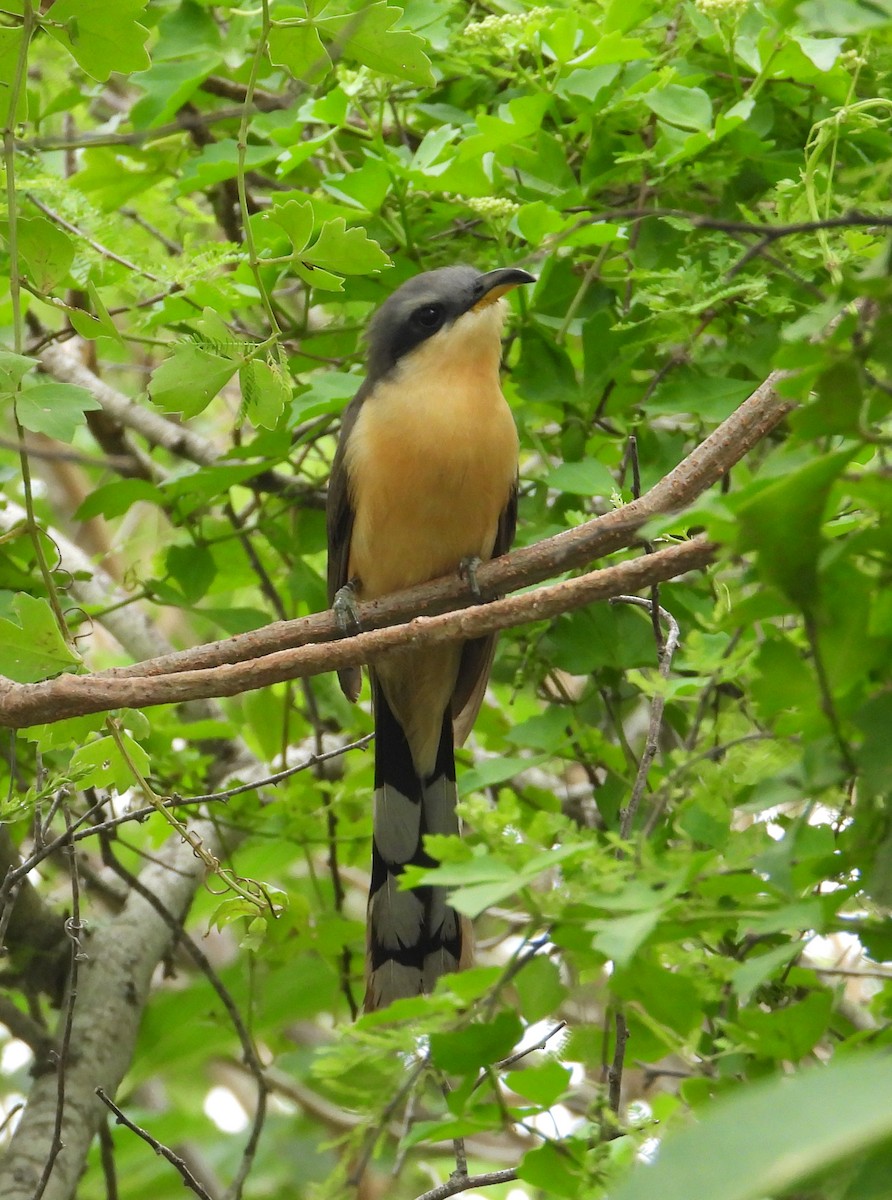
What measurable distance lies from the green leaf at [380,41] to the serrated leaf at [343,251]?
418 mm

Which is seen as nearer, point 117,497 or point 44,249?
point 44,249

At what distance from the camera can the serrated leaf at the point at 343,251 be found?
2.61m

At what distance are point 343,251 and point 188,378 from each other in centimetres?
42

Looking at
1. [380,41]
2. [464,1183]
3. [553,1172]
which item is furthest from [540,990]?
[380,41]

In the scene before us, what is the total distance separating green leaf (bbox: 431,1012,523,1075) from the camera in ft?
5.44

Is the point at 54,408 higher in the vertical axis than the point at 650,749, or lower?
higher

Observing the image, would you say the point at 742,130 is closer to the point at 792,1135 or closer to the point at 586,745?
the point at 586,745

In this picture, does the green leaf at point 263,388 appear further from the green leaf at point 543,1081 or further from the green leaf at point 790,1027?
the green leaf at point 790,1027

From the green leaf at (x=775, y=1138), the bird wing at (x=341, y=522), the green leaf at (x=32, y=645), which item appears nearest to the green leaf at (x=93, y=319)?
the green leaf at (x=32, y=645)

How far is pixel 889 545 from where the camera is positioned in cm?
144

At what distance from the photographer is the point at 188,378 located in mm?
2604

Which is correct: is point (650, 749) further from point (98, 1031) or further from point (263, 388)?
point (98, 1031)

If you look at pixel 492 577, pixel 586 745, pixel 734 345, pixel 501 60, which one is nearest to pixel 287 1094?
pixel 586 745

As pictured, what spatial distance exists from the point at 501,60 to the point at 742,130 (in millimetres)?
900
